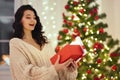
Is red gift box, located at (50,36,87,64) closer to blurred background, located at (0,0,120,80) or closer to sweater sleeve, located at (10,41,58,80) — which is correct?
sweater sleeve, located at (10,41,58,80)

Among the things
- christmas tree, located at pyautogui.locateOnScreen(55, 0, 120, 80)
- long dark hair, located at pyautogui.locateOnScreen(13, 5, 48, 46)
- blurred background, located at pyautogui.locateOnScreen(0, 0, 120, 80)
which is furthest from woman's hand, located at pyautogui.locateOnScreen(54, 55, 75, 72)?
blurred background, located at pyautogui.locateOnScreen(0, 0, 120, 80)

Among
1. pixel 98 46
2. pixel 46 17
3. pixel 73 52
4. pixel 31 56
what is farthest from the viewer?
pixel 46 17

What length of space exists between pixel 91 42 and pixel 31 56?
5.33ft

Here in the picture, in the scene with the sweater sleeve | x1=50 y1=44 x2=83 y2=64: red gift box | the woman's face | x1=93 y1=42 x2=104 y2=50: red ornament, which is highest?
the woman's face

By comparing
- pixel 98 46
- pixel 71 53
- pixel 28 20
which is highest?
pixel 28 20

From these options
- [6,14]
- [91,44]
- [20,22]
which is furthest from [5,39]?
[20,22]

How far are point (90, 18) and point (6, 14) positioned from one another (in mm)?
1354

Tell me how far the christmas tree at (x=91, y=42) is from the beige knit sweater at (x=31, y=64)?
4.54 ft

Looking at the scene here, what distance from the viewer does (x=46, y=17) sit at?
3.94 meters

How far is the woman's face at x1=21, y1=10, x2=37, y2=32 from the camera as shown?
6.93ft

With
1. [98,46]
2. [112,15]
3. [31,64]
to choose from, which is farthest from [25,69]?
[112,15]

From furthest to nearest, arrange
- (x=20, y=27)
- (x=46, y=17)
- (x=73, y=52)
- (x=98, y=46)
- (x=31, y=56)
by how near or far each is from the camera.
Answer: (x=46, y=17), (x=98, y=46), (x=20, y=27), (x=31, y=56), (x=73, y=52)

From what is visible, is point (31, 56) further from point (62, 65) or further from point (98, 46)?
point (98, 46)

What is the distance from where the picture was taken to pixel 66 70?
6.72 feet
